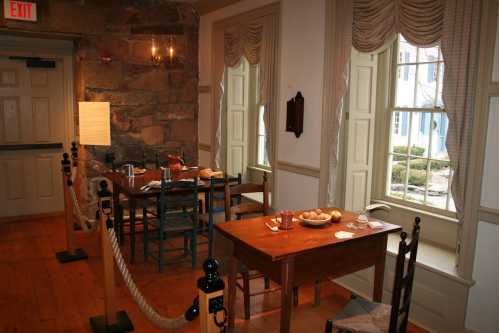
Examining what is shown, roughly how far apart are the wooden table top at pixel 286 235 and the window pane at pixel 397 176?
1.13 metres

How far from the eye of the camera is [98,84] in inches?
214

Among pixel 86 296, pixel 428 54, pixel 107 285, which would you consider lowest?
pixel 86 296

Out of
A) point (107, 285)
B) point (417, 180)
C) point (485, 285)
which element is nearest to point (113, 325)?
point (107, 285)

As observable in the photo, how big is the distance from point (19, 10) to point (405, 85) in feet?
13.8

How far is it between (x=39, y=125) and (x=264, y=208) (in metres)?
3.79

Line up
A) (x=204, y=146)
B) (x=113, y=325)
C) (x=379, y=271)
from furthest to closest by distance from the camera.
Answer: (x=204, y=146) → (x=113, y=325) → (x=379, y=271)

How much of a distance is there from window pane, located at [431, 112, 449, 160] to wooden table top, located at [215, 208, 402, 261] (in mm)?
1079

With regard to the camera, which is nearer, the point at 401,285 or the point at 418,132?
the point at 401,285

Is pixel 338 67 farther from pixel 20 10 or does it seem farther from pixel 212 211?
pixel 20 10

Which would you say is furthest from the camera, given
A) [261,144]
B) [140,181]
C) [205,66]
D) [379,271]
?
[205,66]

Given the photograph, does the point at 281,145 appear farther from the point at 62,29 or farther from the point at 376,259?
the point at 62,29

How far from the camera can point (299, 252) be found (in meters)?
2.43

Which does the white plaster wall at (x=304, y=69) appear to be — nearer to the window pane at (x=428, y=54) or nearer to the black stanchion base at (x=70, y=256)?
the window pane at (x=428, y=54)

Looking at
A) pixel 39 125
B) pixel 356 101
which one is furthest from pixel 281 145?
pixel 39 125
